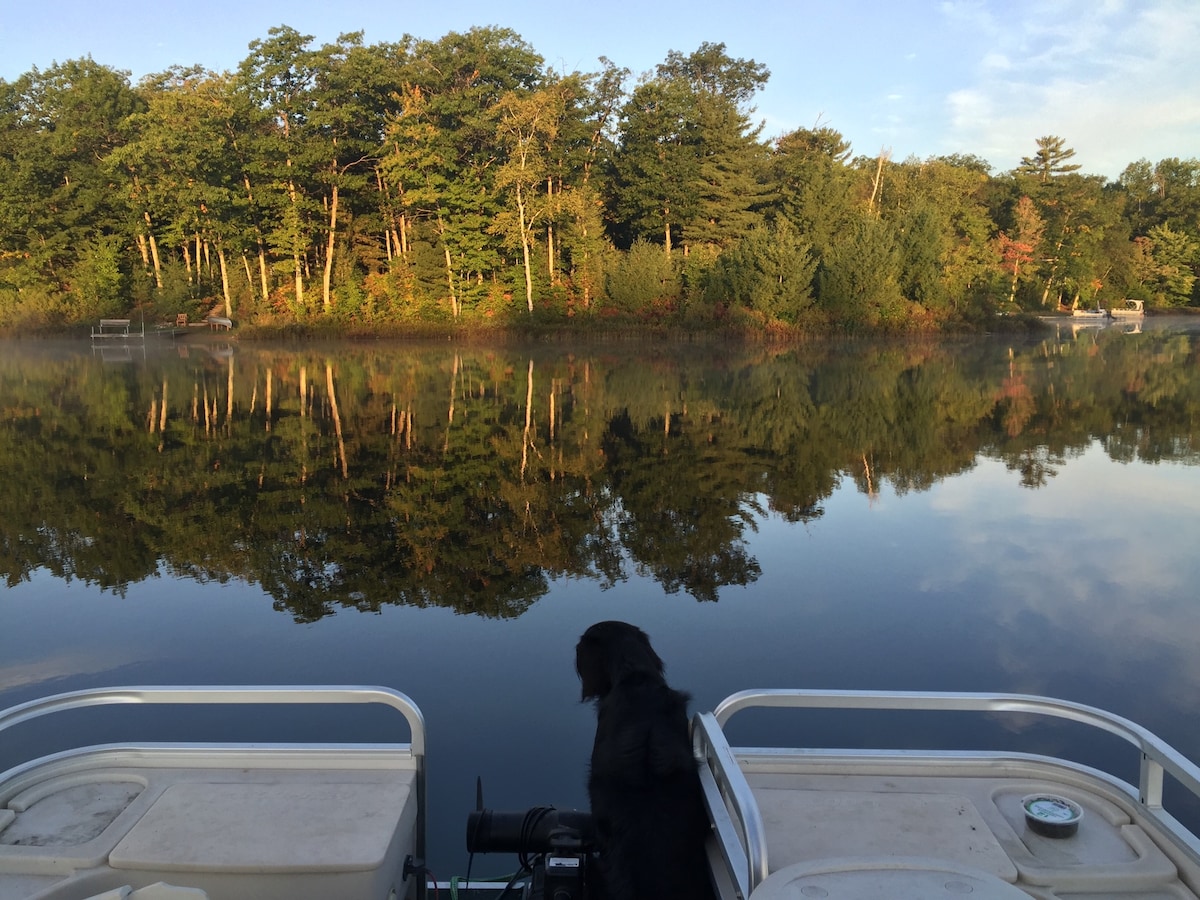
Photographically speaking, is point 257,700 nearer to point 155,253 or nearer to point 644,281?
point 644,281

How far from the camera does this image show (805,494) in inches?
364

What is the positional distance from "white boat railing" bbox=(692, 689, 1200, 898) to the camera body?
0.47 m

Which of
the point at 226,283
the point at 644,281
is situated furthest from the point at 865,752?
the point at 226,283

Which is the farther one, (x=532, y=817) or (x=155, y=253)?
(x=155, y=253)

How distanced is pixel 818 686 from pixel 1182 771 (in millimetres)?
2638

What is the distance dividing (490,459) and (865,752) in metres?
8.57

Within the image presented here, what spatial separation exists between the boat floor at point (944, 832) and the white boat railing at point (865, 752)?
6 centimetres

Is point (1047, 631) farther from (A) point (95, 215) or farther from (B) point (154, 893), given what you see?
(A) point (95, 215)

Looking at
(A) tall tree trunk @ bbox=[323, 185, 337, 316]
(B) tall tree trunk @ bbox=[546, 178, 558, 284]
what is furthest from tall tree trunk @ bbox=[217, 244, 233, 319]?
(B) tall tree trunk @ bbox=[546, 178, 558, 284]

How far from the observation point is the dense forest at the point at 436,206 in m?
35.1

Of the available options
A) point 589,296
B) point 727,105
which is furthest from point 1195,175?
Answer: point 589,296

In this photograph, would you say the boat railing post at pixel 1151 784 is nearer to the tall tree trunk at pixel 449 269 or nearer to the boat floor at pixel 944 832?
the boat floor at pixel 944 832

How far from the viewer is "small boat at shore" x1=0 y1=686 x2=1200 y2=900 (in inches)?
82.4

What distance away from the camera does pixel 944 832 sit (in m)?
2.28
